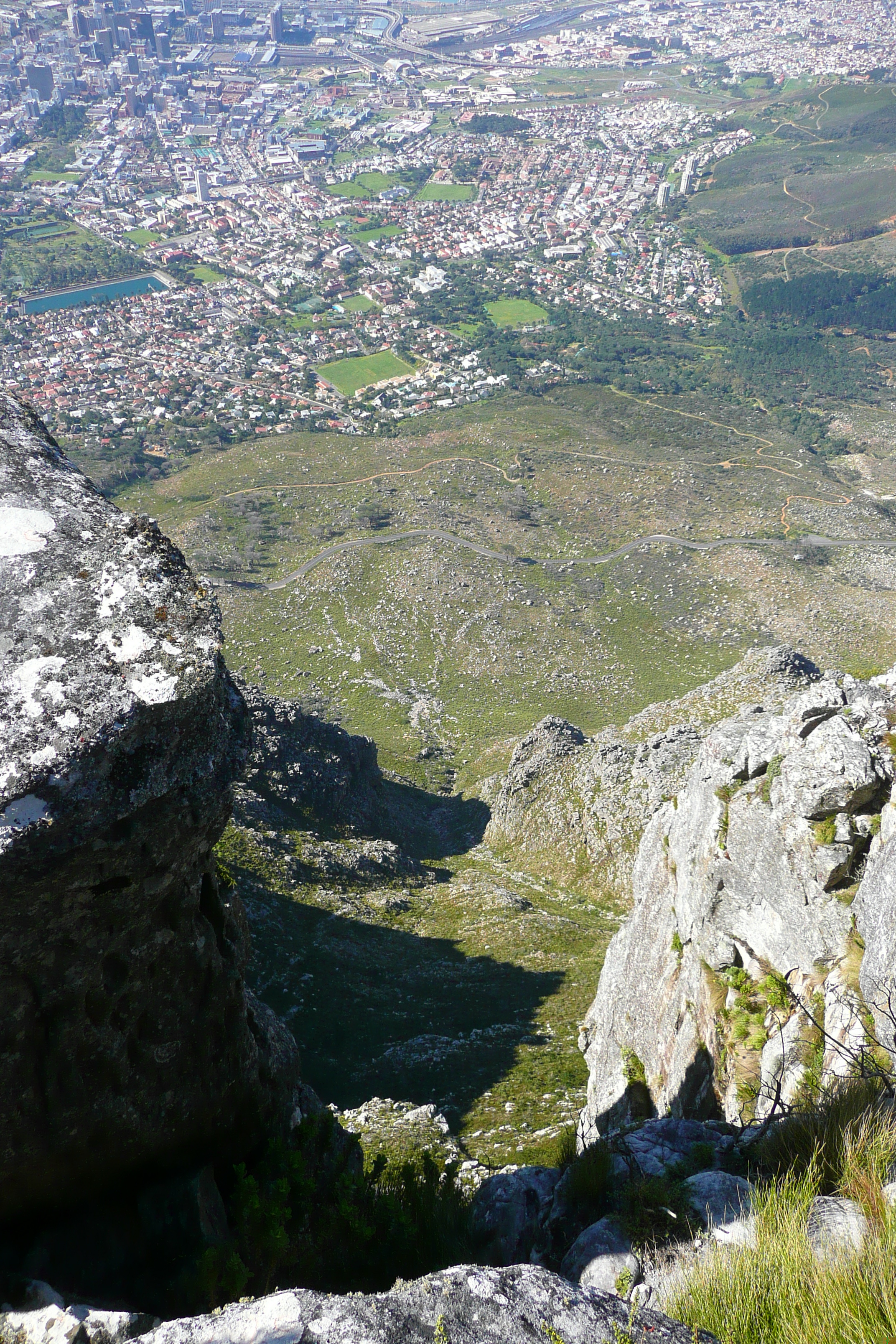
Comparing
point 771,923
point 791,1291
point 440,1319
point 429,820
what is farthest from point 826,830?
point 429,820

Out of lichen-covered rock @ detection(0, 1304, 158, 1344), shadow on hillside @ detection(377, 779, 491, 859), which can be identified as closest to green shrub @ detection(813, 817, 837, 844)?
lichen-covered rock @ detection(0, 1304, 158, 1344)

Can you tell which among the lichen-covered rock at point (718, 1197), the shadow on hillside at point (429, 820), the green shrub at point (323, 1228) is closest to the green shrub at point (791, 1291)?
the lichen-covered rock at point (718, 1197)

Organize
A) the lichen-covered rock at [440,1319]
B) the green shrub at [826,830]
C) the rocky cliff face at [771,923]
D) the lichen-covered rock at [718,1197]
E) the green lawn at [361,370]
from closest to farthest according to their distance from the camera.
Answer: the lichen-covered rock at [440,1319] < the lichen-covered rock at [718,1197] < the rocky cliff face at [771,923] < the green shrub at [826,830] < the green lawn at [361,370]

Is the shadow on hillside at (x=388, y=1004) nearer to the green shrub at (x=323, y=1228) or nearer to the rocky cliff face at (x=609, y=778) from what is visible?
the rocky cliff face at (x=609, y=778)

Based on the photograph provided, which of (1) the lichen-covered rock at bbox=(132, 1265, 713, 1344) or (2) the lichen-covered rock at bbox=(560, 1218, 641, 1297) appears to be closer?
(1) the lichen-covered rock at bbox=(132, 1265, 713, 1344)

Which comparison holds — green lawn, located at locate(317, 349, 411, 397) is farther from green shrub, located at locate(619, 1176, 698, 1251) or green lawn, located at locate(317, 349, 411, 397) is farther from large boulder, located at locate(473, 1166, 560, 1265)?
green shrub, located at locate(619, 1176, 698, 1251)

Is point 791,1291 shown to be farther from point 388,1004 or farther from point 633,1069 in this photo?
A: point 388,1004
